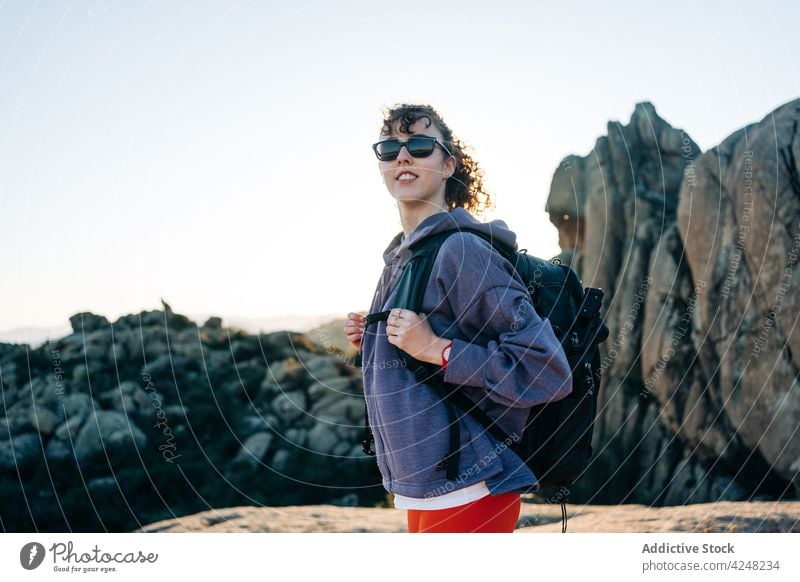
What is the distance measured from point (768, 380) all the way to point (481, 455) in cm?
1039

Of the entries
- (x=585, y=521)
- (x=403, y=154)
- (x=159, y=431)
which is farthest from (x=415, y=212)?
(x=159, y=431)

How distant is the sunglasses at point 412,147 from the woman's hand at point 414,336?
0.83m

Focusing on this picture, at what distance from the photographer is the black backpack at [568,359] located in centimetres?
331

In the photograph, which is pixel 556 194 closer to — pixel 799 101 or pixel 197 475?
pixel 799 101

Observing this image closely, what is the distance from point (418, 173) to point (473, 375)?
100 centimetres

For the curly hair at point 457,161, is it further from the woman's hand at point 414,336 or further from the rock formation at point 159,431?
the rock formation at point 159,431

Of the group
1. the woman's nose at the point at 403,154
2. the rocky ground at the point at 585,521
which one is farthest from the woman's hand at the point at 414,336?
the rocky ground at the point at 585,521

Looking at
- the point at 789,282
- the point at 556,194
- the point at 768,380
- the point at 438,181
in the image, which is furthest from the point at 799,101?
the point at 438,181

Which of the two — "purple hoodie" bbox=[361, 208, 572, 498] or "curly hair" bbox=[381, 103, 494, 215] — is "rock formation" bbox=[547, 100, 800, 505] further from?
"purple hoodie" bbox=[361, 208, 572, 498]

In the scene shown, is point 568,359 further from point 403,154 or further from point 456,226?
point 403,154

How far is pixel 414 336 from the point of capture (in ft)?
10.6

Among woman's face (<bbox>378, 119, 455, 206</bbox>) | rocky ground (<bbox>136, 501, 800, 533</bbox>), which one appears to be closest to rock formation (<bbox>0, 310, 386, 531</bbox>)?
rocky ground (<bbox>136, 501, 800, 533</bbox>)

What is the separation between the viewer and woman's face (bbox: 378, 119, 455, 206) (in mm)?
3654

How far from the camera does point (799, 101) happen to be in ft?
41.9
